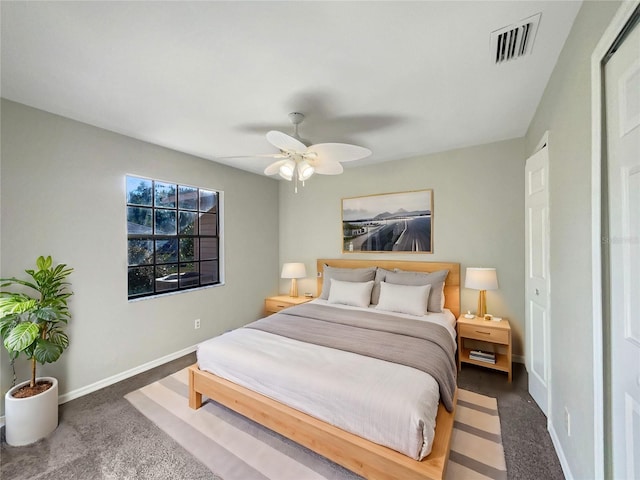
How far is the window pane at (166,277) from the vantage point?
125 inches

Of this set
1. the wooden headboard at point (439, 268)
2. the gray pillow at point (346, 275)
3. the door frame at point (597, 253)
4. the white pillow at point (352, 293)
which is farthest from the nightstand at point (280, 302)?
the door frame at point (597, 253)

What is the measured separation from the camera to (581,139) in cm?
133

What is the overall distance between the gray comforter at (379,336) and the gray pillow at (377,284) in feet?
1.51

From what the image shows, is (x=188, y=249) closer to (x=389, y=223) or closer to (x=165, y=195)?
(x=165, y=195)

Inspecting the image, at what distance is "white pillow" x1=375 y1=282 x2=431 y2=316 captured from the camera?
2834 millimetres

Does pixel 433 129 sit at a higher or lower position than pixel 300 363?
higher

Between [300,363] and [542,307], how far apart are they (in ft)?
6.60

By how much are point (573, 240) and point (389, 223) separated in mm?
2320

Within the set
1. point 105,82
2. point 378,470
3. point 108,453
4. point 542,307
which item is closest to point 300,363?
point 378,470

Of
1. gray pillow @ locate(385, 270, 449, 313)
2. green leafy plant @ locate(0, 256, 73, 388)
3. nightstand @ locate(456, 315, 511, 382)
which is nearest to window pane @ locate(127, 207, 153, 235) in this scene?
green leafy plant @ locate(0, 256, 73, 388)

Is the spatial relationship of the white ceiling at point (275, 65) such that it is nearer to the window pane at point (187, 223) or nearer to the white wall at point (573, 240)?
the white wall at point (573, 240)

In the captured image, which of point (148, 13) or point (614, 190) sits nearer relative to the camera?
point (614, 190)

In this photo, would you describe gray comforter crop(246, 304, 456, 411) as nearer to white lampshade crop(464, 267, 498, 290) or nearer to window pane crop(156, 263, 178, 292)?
white lampshade crop(464, 267, 498, 290)

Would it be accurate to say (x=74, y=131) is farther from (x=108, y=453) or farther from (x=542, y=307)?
(x=542, y=307)
